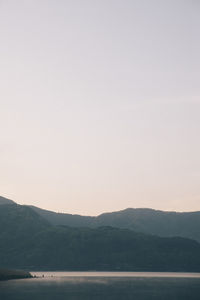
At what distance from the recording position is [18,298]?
16162 cm

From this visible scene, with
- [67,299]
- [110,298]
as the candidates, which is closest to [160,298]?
[110,298]

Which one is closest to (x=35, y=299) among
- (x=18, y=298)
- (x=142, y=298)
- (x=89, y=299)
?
(x=18, y=298)

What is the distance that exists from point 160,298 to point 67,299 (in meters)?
33.5

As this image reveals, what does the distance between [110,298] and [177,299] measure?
77.5ft

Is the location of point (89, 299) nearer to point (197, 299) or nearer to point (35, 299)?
point (35, 299)

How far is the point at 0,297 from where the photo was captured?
541 ft

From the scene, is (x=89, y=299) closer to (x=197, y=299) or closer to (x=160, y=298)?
(x=160, y=298)

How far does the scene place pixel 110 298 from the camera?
174 metres

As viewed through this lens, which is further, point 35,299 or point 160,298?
point 160,298

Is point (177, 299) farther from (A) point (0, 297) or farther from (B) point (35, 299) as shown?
(A) point (0, 297)

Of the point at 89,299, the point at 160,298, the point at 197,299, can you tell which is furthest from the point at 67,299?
the point at 197,299

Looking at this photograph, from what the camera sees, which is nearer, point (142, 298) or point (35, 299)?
point (35, 299)

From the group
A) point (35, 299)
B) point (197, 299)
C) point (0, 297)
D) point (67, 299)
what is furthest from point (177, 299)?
point (0, 297)

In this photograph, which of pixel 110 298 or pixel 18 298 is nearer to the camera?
pixel 18 298
